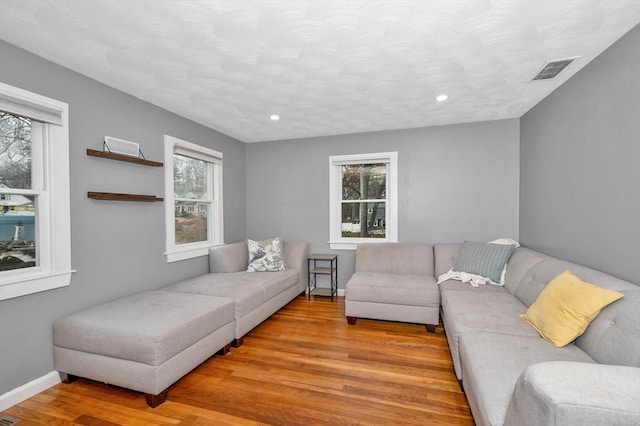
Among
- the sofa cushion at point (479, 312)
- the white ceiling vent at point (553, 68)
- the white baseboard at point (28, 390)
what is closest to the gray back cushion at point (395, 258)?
the sofa cushion at point (479, 312)

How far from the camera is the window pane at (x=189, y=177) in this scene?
341cm

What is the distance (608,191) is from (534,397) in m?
1.90

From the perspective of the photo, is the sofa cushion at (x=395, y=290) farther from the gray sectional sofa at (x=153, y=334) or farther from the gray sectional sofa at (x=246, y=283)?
the gray sectional sofa at (x=153, y=334)

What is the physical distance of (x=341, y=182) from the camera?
4312 mm

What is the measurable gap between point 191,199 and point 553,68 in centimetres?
390

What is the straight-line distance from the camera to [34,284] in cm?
Answer: 196

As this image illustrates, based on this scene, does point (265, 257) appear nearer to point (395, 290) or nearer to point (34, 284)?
point (395, 290)

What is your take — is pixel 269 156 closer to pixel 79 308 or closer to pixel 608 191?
pixel 79 308

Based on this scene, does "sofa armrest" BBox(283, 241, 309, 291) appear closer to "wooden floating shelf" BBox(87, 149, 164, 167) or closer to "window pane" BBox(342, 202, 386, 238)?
"window pane" BBox(342, 202, 386, 238)

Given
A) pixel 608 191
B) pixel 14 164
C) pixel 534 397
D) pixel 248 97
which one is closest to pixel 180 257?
pixel 14 164

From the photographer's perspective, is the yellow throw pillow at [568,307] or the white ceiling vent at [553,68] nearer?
the yellow throw pillow at [568,307]

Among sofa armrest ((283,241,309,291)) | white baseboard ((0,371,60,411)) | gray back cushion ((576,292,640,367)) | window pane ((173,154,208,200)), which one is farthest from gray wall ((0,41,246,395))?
gray back cushion ((576,292,640,367))

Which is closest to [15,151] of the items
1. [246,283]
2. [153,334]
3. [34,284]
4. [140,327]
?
[34,284]

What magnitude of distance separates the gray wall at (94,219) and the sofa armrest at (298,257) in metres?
1.30
